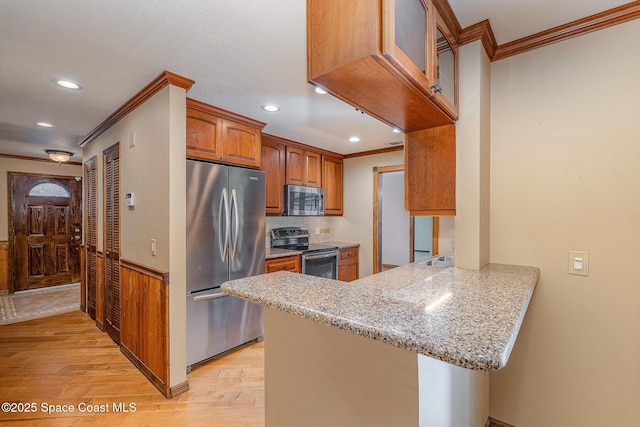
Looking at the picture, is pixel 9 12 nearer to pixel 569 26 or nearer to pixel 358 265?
pixel 569 26

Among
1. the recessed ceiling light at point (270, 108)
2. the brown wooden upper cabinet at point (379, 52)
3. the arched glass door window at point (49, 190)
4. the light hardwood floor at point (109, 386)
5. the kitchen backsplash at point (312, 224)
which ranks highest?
the recessed ceiling light at point (270, 108)

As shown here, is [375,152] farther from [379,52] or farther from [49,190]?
[49,190]

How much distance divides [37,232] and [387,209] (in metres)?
7.10

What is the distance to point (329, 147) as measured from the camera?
432 centimetres

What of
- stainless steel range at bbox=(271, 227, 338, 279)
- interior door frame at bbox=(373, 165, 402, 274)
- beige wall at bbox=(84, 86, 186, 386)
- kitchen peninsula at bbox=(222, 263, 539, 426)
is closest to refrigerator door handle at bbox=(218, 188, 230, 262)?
beige wall at bbox=(84, 86, 186, 386)

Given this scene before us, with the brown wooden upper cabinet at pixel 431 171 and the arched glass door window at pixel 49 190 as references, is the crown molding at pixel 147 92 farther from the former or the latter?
the arched glass door window at pixel 49 190

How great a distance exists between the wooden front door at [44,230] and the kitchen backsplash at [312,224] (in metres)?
4.14

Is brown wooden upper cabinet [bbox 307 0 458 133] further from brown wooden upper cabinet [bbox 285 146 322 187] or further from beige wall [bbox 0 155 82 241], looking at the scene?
beige wall [bbox 0 155 82 241]

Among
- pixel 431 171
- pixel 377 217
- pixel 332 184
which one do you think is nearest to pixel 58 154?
pixel 332 184

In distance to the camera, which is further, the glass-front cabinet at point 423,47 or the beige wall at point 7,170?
the beige wall at point 7,170

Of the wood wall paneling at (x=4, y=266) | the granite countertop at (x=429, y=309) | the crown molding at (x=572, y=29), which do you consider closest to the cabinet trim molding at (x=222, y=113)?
the granite countertop at (x=429, y=309)

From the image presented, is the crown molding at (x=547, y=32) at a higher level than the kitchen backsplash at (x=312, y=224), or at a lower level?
higher

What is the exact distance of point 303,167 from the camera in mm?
4152

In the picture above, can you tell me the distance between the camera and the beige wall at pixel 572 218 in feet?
4.77
